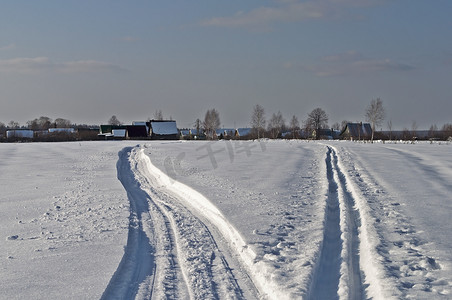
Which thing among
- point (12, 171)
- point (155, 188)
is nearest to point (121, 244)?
point (155, 188)

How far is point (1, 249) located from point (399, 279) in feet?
19.0

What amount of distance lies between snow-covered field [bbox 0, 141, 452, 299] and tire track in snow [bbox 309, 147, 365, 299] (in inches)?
0.9

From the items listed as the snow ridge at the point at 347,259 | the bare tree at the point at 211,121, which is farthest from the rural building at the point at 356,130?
the snow ridge at the point at 347,259

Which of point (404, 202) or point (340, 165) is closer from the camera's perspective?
point (404, 202)

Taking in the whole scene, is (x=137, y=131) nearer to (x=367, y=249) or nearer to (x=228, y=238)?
(x=228, y=238)

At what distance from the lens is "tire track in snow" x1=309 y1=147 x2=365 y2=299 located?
4.91m

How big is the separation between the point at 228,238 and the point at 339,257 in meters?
2.02

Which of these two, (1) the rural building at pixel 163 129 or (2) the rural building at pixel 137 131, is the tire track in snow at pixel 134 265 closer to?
(1) the rural building at pixel 163 129

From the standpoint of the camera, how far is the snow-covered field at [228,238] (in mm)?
5008

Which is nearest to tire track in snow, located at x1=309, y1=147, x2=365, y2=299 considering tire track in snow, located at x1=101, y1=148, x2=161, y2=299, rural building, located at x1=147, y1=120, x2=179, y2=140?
tire track in snow, located at x1=101, y1=148, x2=161, y2=299

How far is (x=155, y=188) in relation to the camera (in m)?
13.1

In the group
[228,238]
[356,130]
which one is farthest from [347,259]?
[356,130]

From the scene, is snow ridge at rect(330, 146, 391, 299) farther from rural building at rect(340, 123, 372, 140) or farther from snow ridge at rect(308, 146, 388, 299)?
rural building at rect(340, 123, 372, 140)

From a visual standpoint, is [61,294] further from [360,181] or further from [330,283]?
[360,181]
